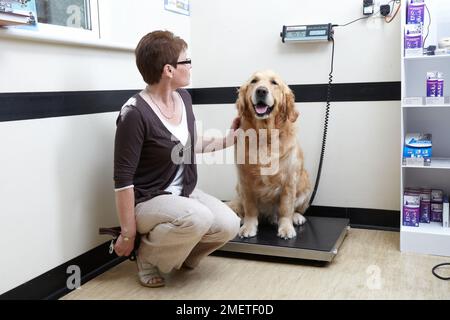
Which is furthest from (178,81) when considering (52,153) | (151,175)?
→ (52,153)

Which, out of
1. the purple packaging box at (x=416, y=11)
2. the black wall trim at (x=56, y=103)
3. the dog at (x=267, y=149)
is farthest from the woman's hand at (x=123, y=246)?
the purple packaging box at (x=416, y=11)

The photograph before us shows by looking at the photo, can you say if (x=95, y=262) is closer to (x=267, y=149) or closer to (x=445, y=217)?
(x=267, y=149)

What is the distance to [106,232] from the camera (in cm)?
209

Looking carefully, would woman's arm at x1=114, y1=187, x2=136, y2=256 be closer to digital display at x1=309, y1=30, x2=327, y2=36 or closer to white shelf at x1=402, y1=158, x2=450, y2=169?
white shelf at x1=402, y1=158, x2=450, y2=169

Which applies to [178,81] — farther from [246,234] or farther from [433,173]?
[433,173]

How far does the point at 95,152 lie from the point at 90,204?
26cm

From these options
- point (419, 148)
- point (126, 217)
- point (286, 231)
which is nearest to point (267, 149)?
point (286, 231)

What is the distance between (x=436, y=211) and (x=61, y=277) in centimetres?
202

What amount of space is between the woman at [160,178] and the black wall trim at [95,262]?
0.28 metres

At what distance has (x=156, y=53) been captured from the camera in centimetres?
203

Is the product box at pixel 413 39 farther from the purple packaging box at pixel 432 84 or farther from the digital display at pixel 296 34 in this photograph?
the digital display at pixel 296 34

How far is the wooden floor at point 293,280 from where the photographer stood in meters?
2.00

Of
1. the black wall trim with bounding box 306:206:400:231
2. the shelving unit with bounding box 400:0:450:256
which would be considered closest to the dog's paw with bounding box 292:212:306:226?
the black wall trim with bounding box 306:206:400:231
